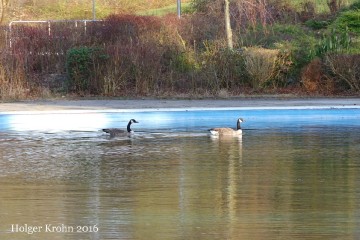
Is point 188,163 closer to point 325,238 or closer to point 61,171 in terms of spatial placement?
point 61,171

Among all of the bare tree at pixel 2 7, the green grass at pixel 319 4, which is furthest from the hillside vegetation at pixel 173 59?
the green grass at pixel 319 4

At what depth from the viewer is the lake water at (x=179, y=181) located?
10.3m

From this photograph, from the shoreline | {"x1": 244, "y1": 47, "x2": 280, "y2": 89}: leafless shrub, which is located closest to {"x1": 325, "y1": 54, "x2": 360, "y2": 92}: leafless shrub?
the shoreline

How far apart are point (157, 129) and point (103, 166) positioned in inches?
253

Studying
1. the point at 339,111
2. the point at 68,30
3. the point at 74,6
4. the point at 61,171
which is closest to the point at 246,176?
the point at 61,171

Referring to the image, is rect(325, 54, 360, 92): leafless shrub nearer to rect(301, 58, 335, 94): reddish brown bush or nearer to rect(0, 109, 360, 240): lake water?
rect(301, 58, 335, 94): reddish brown bush

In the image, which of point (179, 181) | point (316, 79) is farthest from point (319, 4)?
point (179, 181)

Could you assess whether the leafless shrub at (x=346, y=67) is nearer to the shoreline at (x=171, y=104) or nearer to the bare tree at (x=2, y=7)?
the shoreline at (x=171, y=104)

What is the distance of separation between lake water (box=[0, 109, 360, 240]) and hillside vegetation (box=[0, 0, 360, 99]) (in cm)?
641

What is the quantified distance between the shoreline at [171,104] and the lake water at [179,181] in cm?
190

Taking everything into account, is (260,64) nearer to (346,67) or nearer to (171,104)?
(346,67)

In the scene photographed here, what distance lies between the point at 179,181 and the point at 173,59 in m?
17.5

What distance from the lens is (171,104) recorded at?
2655cm

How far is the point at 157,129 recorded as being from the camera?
21.7 meters
